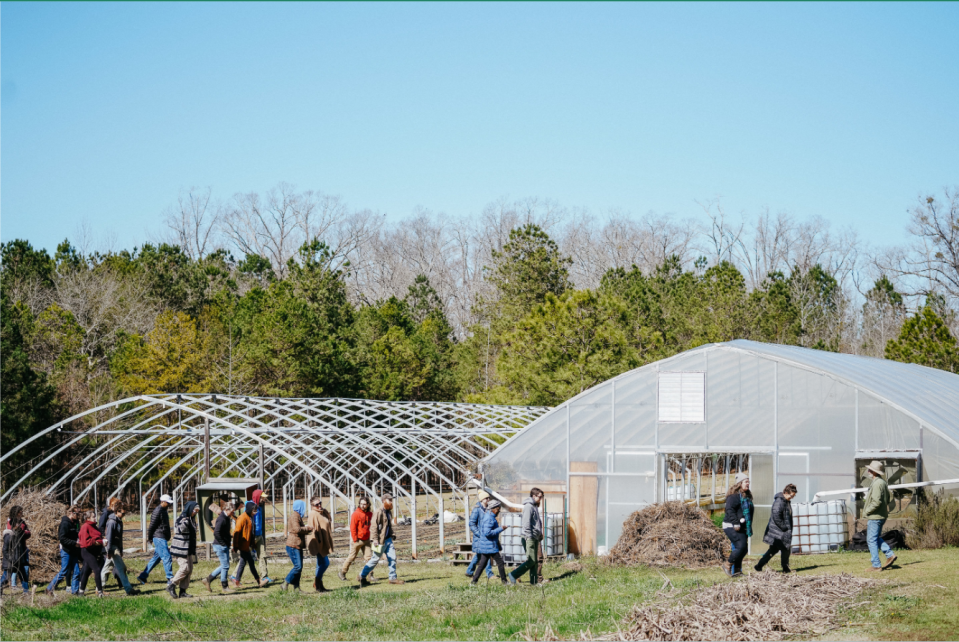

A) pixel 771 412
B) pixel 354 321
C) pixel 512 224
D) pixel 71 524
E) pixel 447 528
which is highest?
pixel 512 224

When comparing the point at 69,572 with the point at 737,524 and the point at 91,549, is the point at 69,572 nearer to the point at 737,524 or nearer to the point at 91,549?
the point at 91,549

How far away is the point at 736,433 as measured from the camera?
57.4 ft

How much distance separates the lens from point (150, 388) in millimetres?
32281

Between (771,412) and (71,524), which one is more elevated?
(771,412)

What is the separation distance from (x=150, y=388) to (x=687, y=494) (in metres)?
18.6

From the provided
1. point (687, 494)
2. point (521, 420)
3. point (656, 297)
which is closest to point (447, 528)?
point (521, 420)

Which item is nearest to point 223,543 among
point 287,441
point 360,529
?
point 360,529

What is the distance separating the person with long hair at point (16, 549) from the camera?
14.1 meters

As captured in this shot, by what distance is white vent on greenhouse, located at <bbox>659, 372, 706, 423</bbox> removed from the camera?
18.0 metres

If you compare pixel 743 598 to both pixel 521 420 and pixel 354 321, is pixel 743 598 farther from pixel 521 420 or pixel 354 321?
pixel 354 321

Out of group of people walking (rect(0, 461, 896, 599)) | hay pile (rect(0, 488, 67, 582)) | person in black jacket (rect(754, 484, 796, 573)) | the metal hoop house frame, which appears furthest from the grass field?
the metal hoop house frame

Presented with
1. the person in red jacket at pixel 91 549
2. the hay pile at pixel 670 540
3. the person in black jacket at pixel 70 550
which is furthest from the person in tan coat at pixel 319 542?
the hay pile at pixel 670 540

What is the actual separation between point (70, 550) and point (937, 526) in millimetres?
12917

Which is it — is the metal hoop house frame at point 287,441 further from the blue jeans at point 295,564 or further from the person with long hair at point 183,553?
the person with long hair at point 183,553
